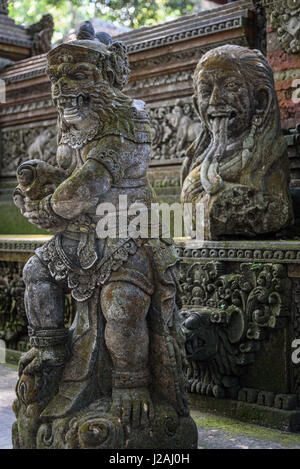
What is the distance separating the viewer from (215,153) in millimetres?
4871

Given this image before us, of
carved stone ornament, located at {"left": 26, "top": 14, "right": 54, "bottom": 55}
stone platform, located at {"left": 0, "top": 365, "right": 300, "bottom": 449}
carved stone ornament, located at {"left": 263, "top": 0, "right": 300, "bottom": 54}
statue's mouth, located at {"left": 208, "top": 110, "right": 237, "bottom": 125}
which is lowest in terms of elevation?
stone platform, located at {"left": 0, "top": 365, "right": 300, "bottom": 449}

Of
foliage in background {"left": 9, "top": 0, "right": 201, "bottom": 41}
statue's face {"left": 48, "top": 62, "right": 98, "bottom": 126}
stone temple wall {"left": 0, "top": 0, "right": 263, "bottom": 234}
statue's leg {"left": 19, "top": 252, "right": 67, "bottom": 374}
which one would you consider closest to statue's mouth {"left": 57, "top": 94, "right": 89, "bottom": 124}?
statue's face {"left": 48, "top": 62, "right": 98, "bottom": 126}

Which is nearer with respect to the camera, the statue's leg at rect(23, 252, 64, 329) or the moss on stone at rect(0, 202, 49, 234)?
the statue's leg at rect(23, 252, 64, 329)

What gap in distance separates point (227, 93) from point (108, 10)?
14.2 metres

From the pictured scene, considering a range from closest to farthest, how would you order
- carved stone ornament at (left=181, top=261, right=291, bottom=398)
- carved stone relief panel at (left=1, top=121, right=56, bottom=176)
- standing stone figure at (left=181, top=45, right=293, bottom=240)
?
carved stone ornament at (left=181, top=261, right=291, bottom=398)
standing stone figure at (left=181, top=45, right=293, bottom=240)
carved stone relief panel at (left=1, top=121, right=56, bottom=176)

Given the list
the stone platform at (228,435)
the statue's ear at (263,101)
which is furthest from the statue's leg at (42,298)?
the statue's ear at (263,101)

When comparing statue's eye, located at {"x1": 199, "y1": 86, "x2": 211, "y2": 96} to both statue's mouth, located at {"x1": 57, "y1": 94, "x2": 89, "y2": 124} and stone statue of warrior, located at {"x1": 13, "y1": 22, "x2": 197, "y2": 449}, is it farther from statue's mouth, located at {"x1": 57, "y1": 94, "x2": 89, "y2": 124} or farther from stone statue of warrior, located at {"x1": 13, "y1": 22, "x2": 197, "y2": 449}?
statue's mouth, located at {"x1": 57, "y1": 94, "x2": 89, "y2": 124}

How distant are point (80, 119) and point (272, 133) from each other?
176 centimetres

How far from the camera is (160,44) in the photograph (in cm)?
686

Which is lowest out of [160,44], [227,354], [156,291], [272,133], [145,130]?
[227,354]

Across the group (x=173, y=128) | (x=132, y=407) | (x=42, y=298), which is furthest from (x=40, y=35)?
(x=132, y=407)

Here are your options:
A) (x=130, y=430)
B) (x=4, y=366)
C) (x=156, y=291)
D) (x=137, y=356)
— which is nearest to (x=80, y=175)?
(x=156, y=291)

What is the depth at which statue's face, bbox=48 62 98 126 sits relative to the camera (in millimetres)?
3420

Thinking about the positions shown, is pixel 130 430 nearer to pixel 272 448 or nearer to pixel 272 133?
pixel 272 448
